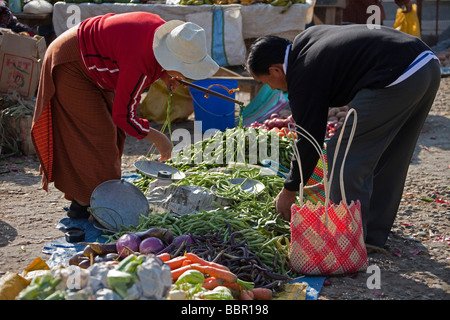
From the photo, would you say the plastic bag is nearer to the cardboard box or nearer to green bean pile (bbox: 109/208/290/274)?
the cardboard box

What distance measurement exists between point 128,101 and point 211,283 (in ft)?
4.65

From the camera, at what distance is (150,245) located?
346 cm

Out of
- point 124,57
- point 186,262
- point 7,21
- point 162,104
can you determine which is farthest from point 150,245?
point 7,21

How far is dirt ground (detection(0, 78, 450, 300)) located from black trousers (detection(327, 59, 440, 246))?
0.32 meters

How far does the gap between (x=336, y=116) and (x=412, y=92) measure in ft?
13.5

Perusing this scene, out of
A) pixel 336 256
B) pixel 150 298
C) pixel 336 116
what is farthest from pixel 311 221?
pixel 336 116

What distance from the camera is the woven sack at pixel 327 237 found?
3451 mm

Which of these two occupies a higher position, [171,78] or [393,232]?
[171,78]

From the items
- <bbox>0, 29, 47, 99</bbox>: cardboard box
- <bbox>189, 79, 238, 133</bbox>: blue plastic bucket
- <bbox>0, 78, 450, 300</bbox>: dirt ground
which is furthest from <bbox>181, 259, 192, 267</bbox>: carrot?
<bbox>0, 29, 47, 99</bbox>: cardboard box

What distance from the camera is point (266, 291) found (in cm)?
316

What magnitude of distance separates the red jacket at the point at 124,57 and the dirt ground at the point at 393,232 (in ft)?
3.65

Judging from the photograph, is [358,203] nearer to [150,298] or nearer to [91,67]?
[150,298]

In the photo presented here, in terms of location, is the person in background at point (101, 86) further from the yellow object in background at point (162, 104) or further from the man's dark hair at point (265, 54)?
the yellow object in background at point (162, 104)

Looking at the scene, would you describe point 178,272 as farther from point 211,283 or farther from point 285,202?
point 285,202
